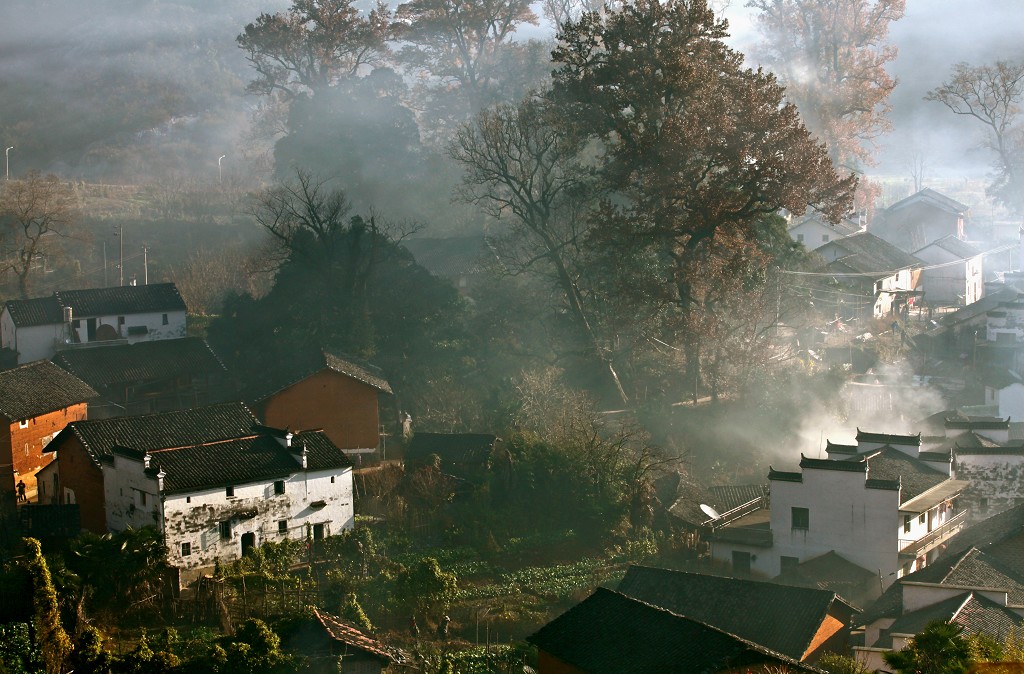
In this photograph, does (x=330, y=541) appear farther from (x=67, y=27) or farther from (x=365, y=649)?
(x=67, y=27)

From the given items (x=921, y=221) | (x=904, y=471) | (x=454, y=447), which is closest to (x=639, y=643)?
(x=454, y=447)

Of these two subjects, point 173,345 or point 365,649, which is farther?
point 173,345

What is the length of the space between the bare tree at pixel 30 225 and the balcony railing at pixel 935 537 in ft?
67.7

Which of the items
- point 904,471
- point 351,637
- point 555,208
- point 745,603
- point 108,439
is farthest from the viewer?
point 555,208

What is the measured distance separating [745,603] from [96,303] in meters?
16.4

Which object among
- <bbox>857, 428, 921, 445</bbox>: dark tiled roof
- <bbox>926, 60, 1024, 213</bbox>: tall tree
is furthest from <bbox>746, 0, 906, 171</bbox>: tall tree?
<bbox>857, 428, 921, 445</bbox>: dark tiled roof

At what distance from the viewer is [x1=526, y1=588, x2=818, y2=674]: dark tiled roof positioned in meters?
10.7

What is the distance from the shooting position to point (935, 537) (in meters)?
17.6

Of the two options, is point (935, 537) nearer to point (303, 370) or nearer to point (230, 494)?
point (230, 494)

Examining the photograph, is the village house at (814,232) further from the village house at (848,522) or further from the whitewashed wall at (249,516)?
the whitewashed wall at (249,516)

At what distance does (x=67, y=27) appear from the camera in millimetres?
44812

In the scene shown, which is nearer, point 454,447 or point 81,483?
point 81,483

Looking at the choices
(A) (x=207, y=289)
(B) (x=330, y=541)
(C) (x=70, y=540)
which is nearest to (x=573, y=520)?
(B) (x=330, y=541)

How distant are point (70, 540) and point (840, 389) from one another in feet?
50.9
